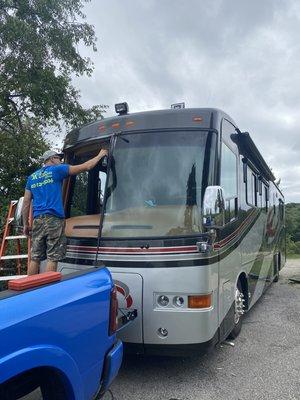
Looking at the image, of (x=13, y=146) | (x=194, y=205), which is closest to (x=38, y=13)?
(x=13, y=146)

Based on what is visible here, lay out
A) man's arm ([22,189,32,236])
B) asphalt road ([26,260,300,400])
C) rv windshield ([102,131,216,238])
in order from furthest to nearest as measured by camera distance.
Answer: man's arm ([22,189,32,236])
rv windshield ([102,131,216,238])
asphalt road ([26,260,300,400])

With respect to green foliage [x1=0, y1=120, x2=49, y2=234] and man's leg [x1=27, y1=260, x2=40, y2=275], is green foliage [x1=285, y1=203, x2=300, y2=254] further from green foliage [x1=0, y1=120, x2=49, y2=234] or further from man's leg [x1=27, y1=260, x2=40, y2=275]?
man's leg [x1=27, y1=260, x2=40, y2=275]

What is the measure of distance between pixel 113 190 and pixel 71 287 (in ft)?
6.92

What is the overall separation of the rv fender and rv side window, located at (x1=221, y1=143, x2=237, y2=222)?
3.00 m

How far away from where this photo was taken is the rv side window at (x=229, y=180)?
17.2 ft

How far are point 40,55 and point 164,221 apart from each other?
898 centimetres

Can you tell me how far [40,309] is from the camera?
2.61m

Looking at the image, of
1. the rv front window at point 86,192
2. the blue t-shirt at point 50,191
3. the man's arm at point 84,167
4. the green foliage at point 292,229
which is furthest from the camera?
the green foliage at point 292,229

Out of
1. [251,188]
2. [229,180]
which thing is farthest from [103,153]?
[251,188]

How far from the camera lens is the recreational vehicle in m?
4.38

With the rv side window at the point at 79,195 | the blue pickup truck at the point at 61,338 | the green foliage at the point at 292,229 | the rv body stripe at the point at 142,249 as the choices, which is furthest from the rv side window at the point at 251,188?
the green foliage at the point at 292,229

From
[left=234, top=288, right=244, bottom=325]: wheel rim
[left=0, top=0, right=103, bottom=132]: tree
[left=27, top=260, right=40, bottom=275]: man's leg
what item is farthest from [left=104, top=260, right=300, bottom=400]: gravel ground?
[left=0, top=0, right=103, bottom=132]: tree

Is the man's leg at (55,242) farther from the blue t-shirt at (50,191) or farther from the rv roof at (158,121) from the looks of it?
the rv roof at (158,121)

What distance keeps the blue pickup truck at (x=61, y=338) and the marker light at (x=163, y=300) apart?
911 millimetres
